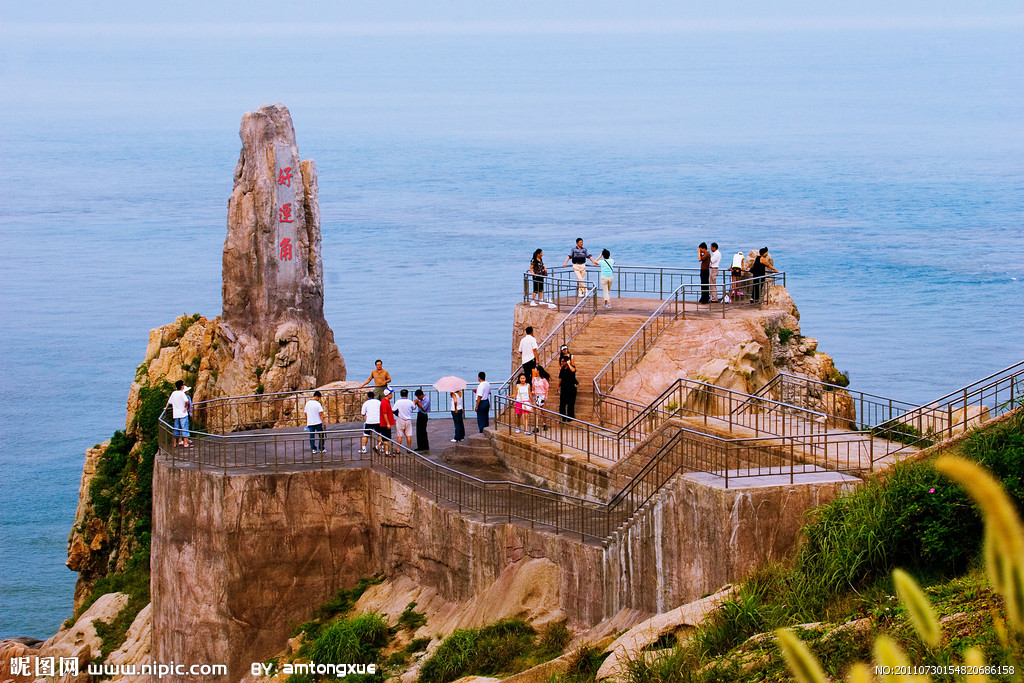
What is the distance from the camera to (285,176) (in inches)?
1793

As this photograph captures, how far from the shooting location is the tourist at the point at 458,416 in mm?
28377

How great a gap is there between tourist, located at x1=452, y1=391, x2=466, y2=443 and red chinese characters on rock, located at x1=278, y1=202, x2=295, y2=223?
18367mm

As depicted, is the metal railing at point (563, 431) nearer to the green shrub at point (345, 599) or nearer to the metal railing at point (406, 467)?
the metal railing at point (406, 467)

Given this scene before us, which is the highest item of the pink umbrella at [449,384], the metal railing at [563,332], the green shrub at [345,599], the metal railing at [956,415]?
the metal railing at [563,332]

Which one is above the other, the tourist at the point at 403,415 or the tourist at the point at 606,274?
the tourist at the point at 606,274

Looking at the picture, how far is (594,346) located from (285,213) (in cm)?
1874

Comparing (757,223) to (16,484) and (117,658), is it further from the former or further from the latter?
Answer: (117,658)

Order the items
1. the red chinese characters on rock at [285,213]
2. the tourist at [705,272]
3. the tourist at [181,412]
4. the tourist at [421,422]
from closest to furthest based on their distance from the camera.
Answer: the tourist at [181,412], the tourist at [421,422], the tourist at [705,272], the red chinese characters on rock at [285,213]

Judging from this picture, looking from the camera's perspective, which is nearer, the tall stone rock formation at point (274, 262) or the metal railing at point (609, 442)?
the metal railing at point (609, 442)

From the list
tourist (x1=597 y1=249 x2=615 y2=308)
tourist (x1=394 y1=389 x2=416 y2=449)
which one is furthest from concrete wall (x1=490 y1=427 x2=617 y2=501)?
tourist (x1=597 y1=249 x2=615 y2=308)

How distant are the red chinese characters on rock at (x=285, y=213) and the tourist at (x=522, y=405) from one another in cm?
2029

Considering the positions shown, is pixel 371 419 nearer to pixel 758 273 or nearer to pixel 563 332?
pixel 563 332

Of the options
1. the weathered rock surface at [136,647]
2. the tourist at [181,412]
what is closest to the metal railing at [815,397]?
the tourist at [181,412]

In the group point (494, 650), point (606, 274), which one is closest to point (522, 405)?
point (606, 274)
